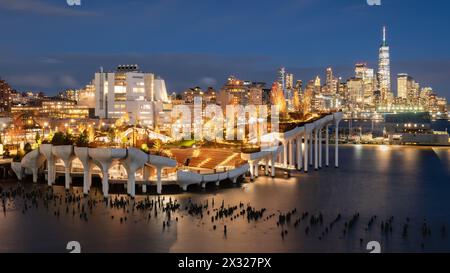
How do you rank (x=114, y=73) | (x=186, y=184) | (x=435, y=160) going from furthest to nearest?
1. (x=114, y=73)
2. (x=435, y=160)
3. (x=186, y=184)

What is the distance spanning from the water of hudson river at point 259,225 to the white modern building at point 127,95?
44992 millimetres

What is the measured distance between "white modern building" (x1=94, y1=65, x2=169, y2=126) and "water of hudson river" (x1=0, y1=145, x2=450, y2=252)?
45.0m

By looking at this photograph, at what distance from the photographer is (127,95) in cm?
9156

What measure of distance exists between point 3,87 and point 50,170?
4059 inches

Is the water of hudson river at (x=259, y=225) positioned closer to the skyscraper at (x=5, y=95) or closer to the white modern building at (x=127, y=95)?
the white modern building at (x=127, y=95)

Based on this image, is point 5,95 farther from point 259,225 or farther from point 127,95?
point 259,225

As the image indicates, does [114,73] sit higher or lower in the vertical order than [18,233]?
higher

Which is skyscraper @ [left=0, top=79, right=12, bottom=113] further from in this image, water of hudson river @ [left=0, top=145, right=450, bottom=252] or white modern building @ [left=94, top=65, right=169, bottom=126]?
water of hudson river @ [left=0, top=145, right=450, bottom=252]

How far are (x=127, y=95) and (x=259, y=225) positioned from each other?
63.0m

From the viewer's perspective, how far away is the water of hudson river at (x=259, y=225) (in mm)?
28094

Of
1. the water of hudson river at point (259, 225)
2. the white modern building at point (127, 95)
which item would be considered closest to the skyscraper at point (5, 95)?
the white modern building at point (127, 95)

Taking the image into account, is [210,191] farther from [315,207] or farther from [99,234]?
[99,234]
